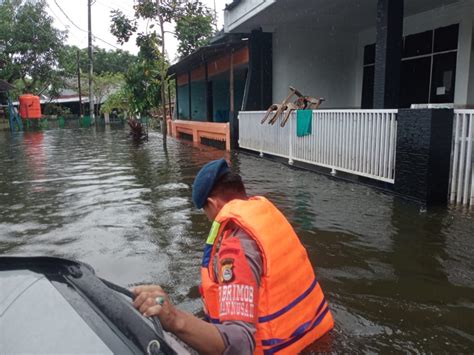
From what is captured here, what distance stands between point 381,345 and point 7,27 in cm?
3796

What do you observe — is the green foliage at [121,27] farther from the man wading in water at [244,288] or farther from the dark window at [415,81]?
the man wading in water at [244,288]

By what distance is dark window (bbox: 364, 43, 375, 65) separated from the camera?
45.4ft

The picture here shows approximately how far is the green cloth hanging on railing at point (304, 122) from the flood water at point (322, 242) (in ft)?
3.24

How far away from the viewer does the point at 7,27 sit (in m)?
33.4

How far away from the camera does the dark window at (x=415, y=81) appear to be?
39.0 feet

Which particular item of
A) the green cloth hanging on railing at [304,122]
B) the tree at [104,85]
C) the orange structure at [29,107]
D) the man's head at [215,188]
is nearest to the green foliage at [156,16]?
the green cloth hanging on railing at [304,122]

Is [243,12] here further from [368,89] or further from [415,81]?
[415,81]

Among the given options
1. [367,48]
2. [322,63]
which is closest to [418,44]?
[367,48]

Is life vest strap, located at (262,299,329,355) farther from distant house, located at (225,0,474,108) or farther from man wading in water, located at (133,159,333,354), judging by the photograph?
distant house, located at (225,0,474,108)

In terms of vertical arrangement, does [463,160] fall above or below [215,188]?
below

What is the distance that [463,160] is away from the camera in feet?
19.3

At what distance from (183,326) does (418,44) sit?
12.5 meters

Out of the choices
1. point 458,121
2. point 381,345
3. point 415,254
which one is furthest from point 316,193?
point 381,345

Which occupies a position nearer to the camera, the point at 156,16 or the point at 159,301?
the point at 159,301
